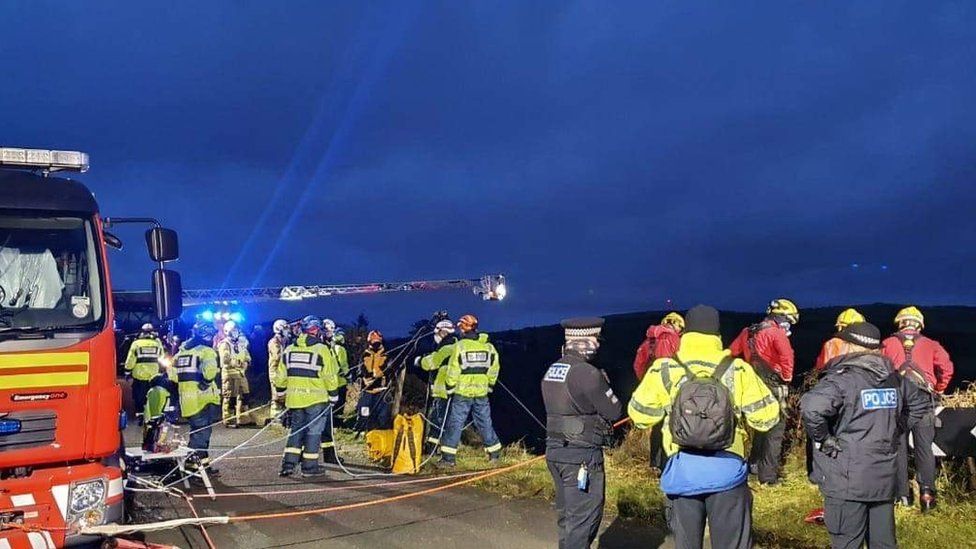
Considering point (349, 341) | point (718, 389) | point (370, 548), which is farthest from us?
point (349, 341)

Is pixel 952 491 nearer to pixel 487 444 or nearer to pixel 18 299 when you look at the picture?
pixel 487 444

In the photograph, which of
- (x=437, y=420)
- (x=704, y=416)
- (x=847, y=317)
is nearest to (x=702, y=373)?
(x=704, y=416)

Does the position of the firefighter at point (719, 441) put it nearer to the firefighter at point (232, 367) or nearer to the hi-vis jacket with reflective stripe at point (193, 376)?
the hi-vis jacket with reflective stripe at point (193, 376)

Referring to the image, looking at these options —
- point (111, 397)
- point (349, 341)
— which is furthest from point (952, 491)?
point (349, 341)

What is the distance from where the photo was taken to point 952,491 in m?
6.78

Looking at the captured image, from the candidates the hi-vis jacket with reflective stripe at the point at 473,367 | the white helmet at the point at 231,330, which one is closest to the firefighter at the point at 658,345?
the hi-vis jacket with reflective stripe at the point at 473,367

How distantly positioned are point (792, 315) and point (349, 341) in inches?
530

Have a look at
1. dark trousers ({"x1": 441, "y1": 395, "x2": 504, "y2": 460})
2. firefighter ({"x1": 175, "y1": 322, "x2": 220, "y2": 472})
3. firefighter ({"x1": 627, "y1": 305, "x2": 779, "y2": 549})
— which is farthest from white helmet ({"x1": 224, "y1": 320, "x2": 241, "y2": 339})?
firefighter ({"x1": 627, "y1": 305, "x2": 779, "y2": 549})

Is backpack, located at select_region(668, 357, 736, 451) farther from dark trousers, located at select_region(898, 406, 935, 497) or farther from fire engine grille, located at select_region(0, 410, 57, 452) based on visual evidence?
fire engine grille, located at select_region(0, 410, 57, 452)

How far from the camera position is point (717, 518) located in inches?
167

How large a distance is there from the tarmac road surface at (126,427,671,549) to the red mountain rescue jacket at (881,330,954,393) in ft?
10.7

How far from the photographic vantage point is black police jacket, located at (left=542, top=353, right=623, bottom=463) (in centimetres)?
520

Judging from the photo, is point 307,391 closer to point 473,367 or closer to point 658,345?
point 473,367

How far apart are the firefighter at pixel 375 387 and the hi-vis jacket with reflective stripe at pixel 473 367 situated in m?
2.74
